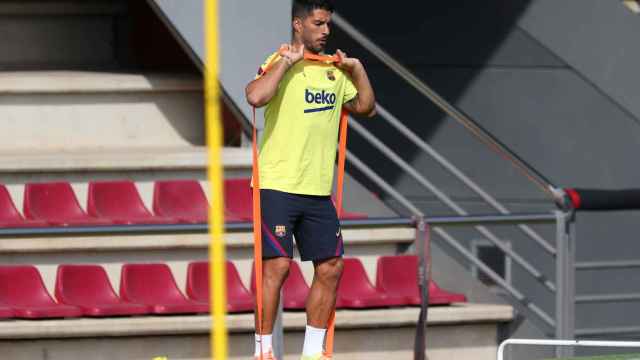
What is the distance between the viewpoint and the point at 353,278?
25.3 ft

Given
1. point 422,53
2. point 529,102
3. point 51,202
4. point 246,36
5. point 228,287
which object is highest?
point 422,53

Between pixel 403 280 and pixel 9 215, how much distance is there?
6.92 feet

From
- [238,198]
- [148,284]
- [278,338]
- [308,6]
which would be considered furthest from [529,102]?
[308,6]

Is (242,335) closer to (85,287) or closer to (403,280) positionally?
(85,287)

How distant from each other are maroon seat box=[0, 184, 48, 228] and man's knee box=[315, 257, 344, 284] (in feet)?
7.89

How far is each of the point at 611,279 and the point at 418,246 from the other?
3.34m

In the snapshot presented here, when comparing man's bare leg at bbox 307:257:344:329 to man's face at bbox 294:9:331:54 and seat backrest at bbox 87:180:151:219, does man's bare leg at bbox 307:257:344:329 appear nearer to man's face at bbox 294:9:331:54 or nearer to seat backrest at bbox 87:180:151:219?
man's face at bbox 294:9:331:54

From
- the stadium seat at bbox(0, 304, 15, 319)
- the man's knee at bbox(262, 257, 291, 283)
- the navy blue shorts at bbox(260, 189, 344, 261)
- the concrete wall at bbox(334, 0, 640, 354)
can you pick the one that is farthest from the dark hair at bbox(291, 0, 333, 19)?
the concrete wall at bbox(334, 0, 640, 354)

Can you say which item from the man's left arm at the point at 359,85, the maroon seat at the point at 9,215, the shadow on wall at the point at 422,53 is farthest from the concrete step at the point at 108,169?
the man's left arm at the point at 359,85

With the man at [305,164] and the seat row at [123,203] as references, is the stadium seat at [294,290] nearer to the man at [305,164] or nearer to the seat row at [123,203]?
the seat row at [123,203]

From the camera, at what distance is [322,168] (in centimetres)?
569

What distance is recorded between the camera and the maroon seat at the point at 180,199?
8.09m

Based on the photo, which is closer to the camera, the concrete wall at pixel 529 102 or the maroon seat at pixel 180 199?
the maroon seat at pixel 180 199

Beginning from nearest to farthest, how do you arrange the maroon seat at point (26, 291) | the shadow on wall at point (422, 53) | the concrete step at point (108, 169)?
the maroon seat at point (26, 291) → the concrete step at point (108, 169) → the shadow on wall at point (422, 53)
